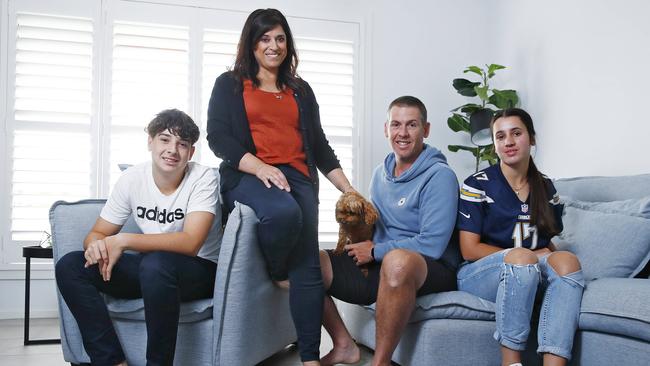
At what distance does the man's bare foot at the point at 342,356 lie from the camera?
214cm

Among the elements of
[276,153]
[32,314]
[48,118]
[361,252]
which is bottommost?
[32,314]

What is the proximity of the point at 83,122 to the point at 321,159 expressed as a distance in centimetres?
198

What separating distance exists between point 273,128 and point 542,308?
111 cm

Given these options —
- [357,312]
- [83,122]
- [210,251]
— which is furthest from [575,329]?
[83,122]

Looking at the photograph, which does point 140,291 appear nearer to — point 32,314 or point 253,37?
point 253,37

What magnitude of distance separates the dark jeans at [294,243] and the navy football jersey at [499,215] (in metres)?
0.58

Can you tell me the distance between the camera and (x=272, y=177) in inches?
73.1

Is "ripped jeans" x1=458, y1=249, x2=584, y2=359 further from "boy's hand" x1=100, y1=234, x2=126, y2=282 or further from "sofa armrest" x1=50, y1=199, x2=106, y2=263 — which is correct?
"sofa armrest" x1=50, y1=199, x2=106, y2=263

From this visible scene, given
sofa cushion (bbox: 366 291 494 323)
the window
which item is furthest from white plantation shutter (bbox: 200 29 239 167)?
sofa cushion (bbox: 366 291 494 323)

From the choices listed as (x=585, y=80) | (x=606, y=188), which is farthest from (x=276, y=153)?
(x=585, y=80)

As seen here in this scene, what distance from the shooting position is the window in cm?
341

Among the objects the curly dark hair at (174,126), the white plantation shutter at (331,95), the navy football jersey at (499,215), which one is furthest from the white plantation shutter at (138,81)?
the navy football jersey at (499,215)

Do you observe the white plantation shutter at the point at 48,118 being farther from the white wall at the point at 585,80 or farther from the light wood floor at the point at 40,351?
the white wall at the point at 585,80

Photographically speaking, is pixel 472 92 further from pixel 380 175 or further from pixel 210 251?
pixel 210 251
